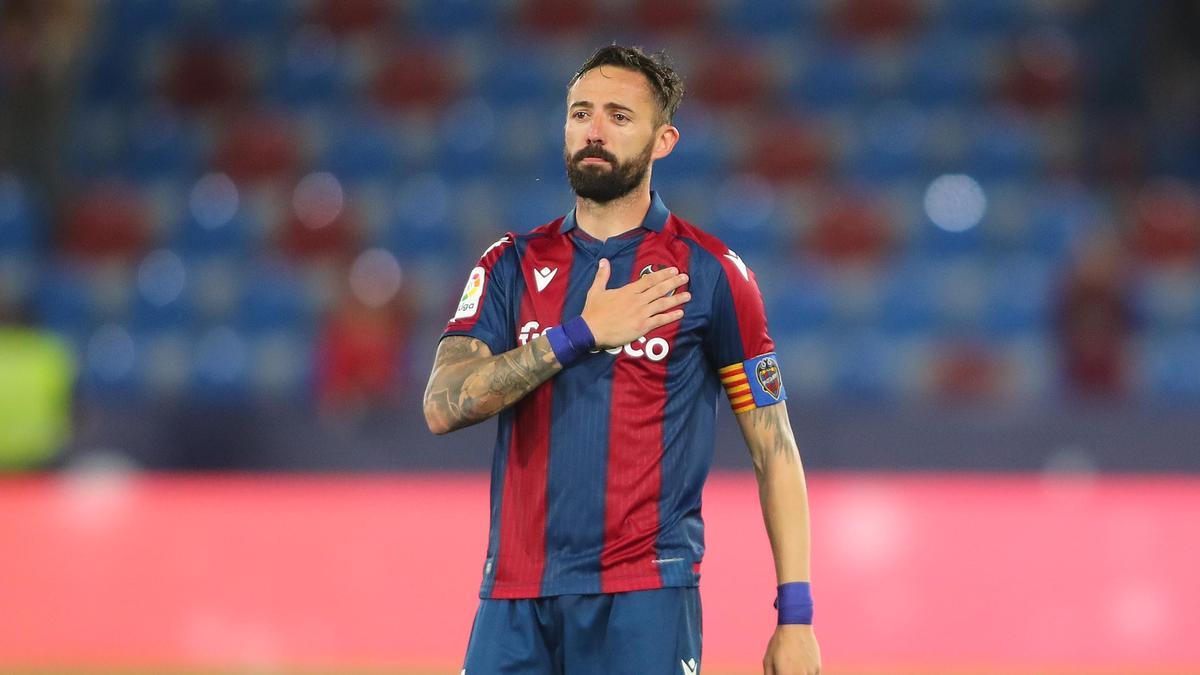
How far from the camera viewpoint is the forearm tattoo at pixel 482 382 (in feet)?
10.00

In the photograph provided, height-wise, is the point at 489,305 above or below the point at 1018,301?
below

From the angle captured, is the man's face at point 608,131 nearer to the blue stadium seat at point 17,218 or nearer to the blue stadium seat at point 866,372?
the blue stadium seat at point 866,372

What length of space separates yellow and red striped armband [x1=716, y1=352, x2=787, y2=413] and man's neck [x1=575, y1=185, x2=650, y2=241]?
1.15 ft

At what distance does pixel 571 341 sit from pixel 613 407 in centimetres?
17

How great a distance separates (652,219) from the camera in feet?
10.7

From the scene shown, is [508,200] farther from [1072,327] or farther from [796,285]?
[1072,327]

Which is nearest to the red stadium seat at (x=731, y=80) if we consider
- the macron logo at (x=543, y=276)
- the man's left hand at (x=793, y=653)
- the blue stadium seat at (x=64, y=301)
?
the blue stadium seat at (x=64, y=301)

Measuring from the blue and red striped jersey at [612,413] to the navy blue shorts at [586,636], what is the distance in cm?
3

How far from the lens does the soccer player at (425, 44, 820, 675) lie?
3.08 meters

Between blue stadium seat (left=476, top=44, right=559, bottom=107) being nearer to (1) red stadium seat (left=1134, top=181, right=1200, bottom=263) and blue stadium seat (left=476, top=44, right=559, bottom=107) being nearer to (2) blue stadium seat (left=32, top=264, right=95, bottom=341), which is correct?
(2) blue stadium seat (left=32, top=264, right=95, bottom=341)

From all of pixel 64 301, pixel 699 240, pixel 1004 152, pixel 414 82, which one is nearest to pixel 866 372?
pixel 1004 152

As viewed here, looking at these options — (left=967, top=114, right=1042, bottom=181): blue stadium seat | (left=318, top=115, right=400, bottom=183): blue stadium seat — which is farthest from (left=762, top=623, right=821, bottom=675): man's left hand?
(left=318, top=115, right=400, bottom=183): blue stadium seat

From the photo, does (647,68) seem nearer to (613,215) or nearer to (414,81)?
(613,215)

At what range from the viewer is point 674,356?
3.16 m
